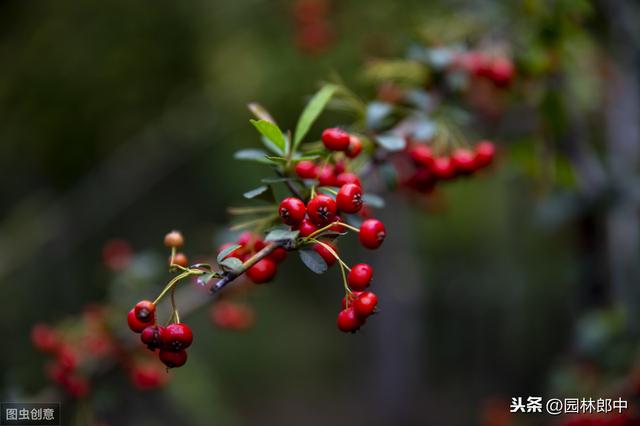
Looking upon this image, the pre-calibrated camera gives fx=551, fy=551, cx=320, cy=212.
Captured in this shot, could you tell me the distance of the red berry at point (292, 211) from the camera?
121 cm

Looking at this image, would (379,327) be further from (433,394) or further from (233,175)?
(433,394)

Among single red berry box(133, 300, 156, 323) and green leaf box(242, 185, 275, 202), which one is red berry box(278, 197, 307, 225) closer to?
green leaf box(242, 185, 275, 202)

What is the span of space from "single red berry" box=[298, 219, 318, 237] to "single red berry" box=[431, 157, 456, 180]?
637mm

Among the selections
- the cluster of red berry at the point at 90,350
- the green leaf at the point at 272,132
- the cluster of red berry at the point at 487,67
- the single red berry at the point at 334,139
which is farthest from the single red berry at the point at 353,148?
the cluster of red berry at the point at 90,350

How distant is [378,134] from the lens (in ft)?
5.91

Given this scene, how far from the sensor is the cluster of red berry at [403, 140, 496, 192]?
174cm

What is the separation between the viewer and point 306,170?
144 centimetres

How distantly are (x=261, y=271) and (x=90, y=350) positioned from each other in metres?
1.42

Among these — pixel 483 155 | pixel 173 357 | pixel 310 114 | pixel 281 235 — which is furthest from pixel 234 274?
pixel 483 155

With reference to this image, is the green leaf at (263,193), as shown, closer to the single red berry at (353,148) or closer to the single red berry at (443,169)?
the single red berry at (353,148)

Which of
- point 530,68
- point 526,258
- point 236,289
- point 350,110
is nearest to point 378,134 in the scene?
point 350,110

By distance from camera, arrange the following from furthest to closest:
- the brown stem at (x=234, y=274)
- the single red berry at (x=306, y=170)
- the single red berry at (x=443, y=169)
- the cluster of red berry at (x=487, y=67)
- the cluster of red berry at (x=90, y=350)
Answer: the cluster of red berry at (x=90, y=350) < the cluster of red berry at (x=487, y=67) < the single red berry at (x=443, y=169) < the single red berry at (x=306, y=170) < the brown stem at (x=234, y=274)

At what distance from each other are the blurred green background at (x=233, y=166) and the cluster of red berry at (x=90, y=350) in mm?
140

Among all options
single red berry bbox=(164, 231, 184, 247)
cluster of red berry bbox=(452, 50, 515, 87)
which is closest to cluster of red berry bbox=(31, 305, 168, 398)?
single red berry bbox=(164, 231, 184, 247)
